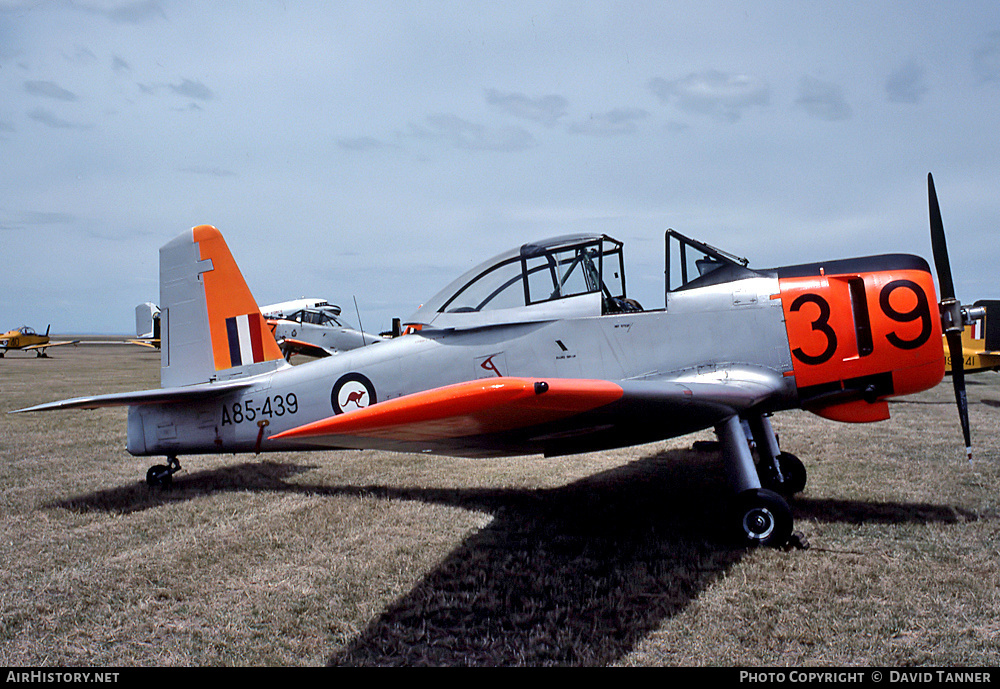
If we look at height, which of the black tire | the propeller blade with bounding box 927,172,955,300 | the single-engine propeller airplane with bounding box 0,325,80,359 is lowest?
the black tire

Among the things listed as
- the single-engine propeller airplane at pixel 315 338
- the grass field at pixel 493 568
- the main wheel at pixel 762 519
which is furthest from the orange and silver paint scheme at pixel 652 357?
the single-engine propeller airplane at pixel 315 338

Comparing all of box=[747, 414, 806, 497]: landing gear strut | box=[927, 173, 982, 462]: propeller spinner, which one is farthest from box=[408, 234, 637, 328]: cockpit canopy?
box=[927, 173, 982, 462]: propeller spinner

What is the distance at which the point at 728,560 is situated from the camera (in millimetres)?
3951

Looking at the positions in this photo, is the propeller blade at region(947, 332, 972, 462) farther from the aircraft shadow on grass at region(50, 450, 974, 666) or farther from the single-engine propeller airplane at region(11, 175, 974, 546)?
the aircraft shadow on grass at region(50, 450, 974, 666)

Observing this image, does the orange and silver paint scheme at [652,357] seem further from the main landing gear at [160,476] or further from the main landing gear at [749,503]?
the main landing gear at [160,476]

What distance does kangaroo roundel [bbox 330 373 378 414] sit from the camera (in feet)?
17.4

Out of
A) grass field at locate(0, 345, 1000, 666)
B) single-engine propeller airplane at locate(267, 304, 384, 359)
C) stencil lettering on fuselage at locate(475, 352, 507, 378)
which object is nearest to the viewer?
grass field at locate(0, 345, 1000, 666)

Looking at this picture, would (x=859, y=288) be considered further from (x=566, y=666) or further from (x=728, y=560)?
(x=566, y=666)

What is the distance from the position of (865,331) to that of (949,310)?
2.35ft

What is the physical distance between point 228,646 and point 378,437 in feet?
4.32

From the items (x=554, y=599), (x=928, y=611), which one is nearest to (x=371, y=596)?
(x=554, y=599)

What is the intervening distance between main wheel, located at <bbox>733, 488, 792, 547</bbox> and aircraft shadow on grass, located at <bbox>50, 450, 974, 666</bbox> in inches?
5.8

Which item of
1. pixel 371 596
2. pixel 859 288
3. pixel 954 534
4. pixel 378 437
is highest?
pixel 859 288

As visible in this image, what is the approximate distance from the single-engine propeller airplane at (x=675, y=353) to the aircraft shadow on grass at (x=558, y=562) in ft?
1.95
